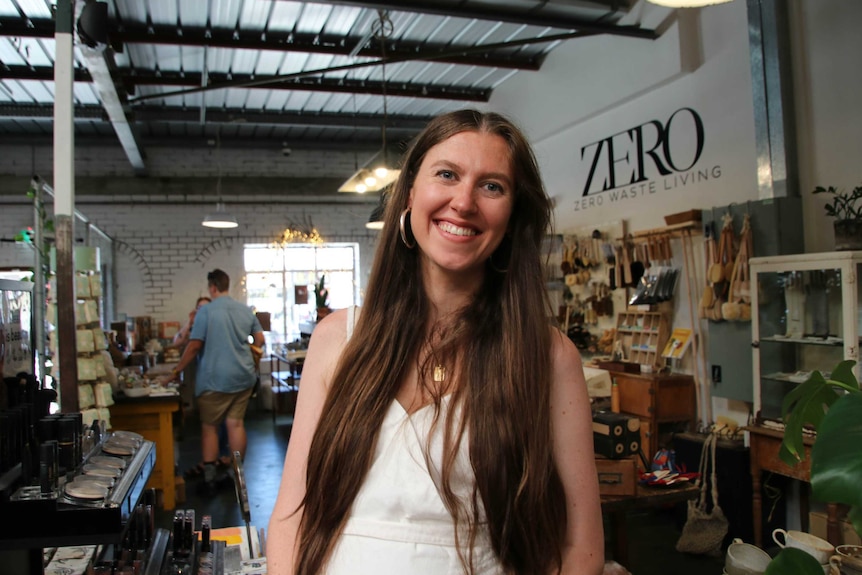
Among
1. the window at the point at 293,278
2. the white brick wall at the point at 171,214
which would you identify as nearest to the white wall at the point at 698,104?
the white brick wall at the point at 171,214

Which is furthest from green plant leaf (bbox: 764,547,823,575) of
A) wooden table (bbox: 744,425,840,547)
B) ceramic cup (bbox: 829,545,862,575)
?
wooden table (bbox: 744,425,840,547)

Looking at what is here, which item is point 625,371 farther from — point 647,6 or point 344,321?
point 344,321

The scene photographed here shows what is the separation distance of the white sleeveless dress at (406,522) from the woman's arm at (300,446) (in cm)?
11

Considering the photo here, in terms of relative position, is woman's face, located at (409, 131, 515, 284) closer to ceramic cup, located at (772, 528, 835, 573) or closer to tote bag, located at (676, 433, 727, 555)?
ceramic cup, located at (772, 528, 835, 573)

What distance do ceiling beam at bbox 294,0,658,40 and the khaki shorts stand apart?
3.42 meters

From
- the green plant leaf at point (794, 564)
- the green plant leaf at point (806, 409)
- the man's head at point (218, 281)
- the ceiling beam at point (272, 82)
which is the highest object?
the ceiling beam at point (272, 82)

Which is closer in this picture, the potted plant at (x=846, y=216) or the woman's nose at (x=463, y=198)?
the woman's nose at (x=463, y=198)

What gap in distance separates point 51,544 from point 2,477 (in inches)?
7.7

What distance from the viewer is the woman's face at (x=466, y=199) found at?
1.24 metres

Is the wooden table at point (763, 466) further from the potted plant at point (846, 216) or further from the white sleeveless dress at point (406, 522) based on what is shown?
the white sleeveless dress at point (406, 522)

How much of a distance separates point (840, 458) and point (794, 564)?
17.4 inches

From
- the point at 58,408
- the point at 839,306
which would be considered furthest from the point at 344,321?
the point at 839,306

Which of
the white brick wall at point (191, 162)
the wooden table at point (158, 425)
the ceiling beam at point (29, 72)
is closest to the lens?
the wooden table at point (158, 425)

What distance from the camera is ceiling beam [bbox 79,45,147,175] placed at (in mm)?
5248
